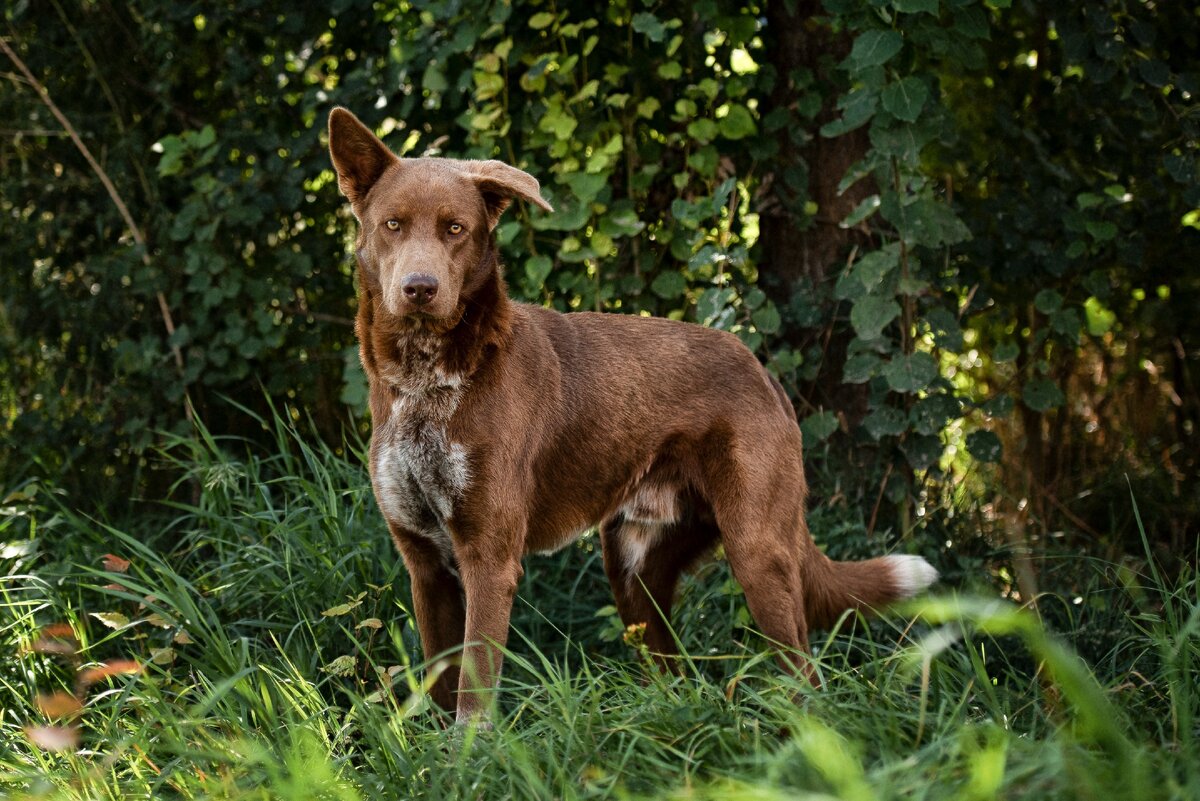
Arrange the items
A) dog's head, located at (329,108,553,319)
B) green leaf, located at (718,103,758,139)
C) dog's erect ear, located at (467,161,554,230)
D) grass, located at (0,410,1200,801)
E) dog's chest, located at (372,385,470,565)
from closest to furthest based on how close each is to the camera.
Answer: grass, located at (0,410,1200,801), dog's head, located at (329,108,553,319), dog's chest, located at (372,385,470,565), dog's erect ear, located at (467,161,554,230), green leaf, located at (718,103,758,139)

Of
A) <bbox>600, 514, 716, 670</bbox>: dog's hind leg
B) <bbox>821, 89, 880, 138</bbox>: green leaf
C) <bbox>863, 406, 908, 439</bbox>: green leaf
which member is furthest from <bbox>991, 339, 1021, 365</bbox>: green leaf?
<bbox>600, 514, 716, 670</bbox>: dog's hind leg

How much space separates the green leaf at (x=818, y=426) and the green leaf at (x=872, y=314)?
1.20 ft

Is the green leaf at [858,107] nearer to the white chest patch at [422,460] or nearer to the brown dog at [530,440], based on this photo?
the brown dog at [530,440]

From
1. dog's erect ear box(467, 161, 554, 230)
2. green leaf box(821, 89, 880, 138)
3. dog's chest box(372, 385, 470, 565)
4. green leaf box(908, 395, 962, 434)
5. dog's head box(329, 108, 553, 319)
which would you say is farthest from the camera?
green leaf box(908, 395, 962, 434)

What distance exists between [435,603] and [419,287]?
0.87 meters

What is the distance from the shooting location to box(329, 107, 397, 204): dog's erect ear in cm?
317

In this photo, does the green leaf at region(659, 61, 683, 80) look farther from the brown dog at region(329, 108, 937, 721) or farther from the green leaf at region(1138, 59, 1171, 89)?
the green leaf at region(1138, 59, 1171, 89)

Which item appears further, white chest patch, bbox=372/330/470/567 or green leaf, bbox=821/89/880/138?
green leaf, bbox=821/89/880/138

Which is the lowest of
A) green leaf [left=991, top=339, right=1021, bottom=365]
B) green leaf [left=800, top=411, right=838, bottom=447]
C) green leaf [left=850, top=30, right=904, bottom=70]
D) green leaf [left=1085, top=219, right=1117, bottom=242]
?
green leaf [left=800, top=411, right=838, bottom=447]

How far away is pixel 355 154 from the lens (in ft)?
10.6

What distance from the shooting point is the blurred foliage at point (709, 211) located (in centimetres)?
422

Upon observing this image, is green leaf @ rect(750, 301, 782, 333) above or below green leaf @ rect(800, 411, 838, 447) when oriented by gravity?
above

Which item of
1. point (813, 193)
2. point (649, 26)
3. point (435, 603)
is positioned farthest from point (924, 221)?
point (435, 603)

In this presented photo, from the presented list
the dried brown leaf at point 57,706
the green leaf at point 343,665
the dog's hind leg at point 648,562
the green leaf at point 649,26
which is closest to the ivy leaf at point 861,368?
the dog's hind leg at point 648,562
